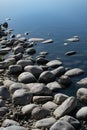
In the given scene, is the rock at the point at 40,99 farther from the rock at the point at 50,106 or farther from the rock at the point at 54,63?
the rock at the point at 54,63

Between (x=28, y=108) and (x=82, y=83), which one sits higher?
(x=28, y=108)

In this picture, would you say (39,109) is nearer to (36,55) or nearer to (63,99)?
(63,99)

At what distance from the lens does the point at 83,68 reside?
2130 cm

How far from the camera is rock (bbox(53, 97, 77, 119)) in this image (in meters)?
14.9

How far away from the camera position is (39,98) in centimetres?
1647

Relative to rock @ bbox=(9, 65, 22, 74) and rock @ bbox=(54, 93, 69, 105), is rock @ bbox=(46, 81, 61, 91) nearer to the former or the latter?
rock @ bbox=(54, 93, 69, 105)

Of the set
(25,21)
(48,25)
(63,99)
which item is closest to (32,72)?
(63,99)

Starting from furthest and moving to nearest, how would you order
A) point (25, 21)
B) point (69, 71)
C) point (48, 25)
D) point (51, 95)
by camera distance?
point (25, 21) < point (48, 25) < point (69, 71) < point (51, 95)

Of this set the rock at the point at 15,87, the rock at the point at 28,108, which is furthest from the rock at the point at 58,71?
the rock at the point at 28,108

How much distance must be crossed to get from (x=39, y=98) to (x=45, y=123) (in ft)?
8.46

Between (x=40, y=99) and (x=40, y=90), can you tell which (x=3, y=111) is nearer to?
(x=40, y=99)

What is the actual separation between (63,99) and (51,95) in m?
1.43

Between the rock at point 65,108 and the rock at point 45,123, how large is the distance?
0.59 meters

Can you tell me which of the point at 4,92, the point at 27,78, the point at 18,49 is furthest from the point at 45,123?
the point at 18,49
